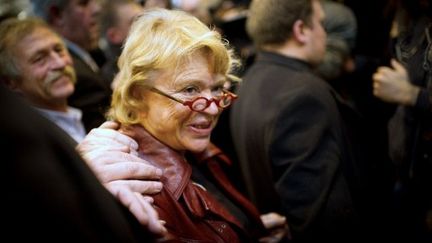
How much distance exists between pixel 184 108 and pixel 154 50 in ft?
0.61

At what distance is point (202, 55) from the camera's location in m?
1.44

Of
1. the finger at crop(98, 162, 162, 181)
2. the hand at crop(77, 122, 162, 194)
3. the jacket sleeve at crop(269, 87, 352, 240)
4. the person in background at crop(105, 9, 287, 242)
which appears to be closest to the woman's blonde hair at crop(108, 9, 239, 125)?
the person in background at crop(105, 9, 287, 242)

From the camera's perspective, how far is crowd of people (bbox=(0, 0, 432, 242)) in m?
0.73

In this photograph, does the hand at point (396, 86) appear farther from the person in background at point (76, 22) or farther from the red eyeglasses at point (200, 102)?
the person in background at point (76, 22)

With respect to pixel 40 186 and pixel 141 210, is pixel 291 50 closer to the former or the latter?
pixel 141 210

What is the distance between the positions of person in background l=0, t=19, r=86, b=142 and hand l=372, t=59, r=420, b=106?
131 centimetres

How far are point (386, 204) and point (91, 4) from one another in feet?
7.16

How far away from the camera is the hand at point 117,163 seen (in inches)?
48.2

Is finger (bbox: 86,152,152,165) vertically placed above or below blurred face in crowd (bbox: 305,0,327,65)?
below

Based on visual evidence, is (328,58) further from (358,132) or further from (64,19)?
(64,19)

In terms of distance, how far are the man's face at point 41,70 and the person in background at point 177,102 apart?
740 millimetres

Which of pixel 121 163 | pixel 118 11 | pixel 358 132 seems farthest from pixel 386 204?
pixel 118 11

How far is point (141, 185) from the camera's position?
49.7 inches

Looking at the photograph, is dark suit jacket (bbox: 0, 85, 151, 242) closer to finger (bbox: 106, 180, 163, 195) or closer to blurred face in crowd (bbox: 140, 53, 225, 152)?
finger (bbox: 106, 180, 163, 195)
